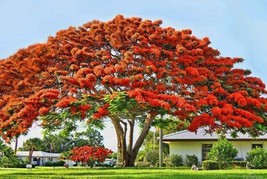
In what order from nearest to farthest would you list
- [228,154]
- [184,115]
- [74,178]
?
1. [74,178]
2. [184,115]
3. [228,154]

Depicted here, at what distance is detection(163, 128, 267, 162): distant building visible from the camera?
35.9 metres

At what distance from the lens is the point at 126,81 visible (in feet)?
63.9

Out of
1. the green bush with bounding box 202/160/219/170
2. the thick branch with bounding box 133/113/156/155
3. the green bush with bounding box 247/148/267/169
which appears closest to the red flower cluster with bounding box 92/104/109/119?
the thick branch with bounding box 133/113/156/155

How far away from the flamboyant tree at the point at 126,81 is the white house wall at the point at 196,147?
1371 cm

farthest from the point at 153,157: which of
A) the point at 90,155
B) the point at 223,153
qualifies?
the point at 90,155

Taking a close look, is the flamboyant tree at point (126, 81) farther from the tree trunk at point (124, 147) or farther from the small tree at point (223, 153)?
the small tree at point (223, 153)

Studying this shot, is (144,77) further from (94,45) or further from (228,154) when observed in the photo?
(228,154)

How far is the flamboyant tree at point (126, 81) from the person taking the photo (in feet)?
63.9

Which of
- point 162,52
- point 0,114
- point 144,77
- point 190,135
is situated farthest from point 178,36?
point 190,135

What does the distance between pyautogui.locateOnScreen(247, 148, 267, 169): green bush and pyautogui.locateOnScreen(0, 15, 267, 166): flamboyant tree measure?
920 centimetres

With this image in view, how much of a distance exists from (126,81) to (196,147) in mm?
18974

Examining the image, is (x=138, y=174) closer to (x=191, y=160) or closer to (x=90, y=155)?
(x=90, y=155)

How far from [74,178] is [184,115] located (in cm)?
618

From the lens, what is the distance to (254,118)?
20.1 meters
